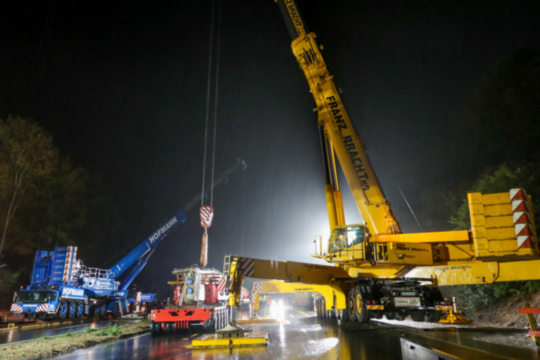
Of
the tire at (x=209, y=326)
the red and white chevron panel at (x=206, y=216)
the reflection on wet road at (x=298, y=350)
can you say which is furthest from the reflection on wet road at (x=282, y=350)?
the red and white chevron panel at (x=206, y=216)

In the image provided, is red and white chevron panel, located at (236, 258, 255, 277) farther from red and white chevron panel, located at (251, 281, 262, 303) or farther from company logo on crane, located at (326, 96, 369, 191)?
red and white chevron panel, located at (251, 281, 262, 303)

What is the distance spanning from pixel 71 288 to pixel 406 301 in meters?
18.5

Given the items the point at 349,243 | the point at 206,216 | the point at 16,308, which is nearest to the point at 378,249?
the point at 349,243

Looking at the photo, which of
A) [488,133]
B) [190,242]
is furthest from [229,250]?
[488,133]

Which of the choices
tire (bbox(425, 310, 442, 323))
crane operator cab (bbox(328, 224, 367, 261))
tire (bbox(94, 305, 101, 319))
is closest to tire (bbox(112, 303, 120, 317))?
tire (bbox(94, 305, 101, 319))

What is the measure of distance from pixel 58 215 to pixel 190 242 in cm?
2210

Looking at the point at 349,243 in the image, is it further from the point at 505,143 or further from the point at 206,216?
the point at 505,143

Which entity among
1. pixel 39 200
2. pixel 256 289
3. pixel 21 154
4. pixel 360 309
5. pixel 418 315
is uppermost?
pixel 21 154

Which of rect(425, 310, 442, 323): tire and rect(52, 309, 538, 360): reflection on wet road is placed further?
rect(425, 310, 442, 323): tire

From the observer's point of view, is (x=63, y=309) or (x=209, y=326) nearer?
(x=209, y=326)

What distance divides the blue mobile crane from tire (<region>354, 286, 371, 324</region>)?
16473mm

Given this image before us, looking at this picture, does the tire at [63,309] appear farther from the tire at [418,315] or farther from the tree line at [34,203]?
the tire at [418,315]

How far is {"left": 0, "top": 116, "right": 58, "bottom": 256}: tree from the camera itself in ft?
82.5

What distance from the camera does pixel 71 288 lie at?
21.4 meters
